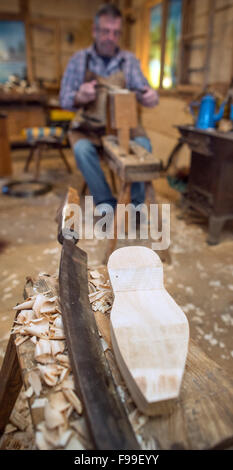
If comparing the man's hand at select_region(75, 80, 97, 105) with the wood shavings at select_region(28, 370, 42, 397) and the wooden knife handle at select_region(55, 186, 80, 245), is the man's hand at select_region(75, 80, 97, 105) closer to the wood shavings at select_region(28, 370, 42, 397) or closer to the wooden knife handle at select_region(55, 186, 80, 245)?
the wooden knife handle at select_region(55, 186, 80, 245)

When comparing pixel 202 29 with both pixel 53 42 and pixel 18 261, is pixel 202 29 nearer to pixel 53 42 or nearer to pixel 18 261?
pixel 18 261

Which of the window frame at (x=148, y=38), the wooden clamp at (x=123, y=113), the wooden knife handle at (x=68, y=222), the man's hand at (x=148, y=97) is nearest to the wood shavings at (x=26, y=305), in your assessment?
the wooden knife handle at (x=68, y=222)

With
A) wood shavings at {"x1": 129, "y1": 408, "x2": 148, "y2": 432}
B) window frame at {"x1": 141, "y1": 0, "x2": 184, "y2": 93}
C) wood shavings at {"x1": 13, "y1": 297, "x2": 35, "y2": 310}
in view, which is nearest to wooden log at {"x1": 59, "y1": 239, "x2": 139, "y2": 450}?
wood shavings at {"x1": 129, "y1": 408, "x2": 148, "y2": 432}

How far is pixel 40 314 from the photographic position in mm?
1224

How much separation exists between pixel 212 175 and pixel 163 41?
3478mm

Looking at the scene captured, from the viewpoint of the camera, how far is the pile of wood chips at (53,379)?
2.78 ft

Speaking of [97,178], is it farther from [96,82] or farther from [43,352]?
[43,352]

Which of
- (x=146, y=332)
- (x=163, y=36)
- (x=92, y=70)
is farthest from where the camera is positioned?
(x=163, y=36)

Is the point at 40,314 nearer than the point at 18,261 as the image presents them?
Yes

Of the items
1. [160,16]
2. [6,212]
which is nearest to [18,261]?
[6,212]

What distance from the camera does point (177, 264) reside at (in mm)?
2873

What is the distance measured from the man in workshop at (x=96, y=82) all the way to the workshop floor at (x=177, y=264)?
2.04 feet

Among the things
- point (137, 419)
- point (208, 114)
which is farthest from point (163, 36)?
point (137, 419)
